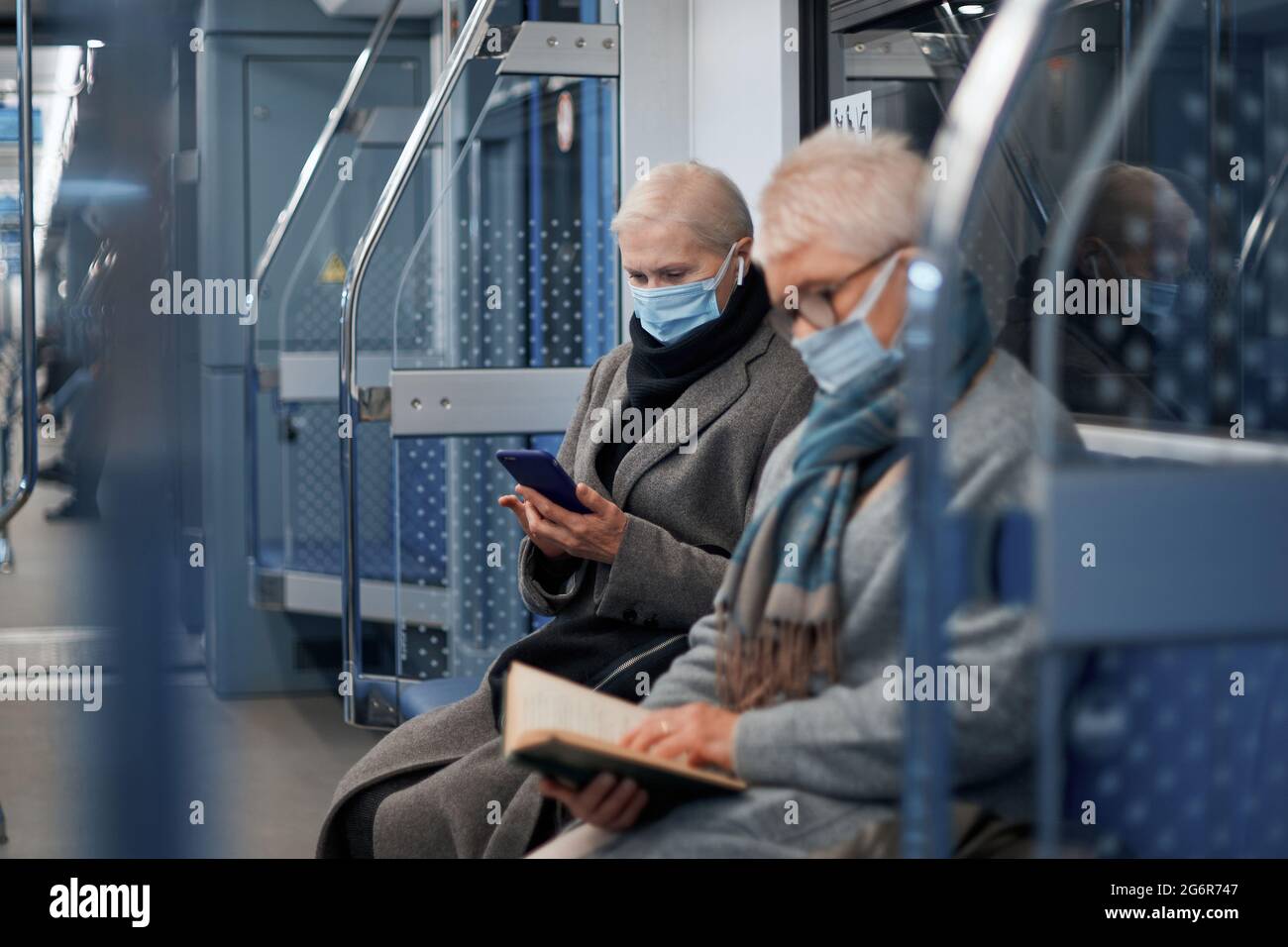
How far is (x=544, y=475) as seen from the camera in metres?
2.29

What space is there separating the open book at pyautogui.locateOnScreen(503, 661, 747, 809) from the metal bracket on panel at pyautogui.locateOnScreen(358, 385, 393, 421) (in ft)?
5.40

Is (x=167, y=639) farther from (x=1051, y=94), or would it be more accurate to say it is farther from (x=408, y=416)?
(x=408, y=416)

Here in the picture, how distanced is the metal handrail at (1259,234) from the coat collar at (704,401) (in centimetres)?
75

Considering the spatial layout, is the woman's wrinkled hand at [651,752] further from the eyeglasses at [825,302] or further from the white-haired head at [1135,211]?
the white-haired head at [1135,211]

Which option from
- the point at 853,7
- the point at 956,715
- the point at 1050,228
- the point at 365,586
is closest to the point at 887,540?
the point at 956,715

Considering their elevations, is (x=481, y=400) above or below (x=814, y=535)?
above

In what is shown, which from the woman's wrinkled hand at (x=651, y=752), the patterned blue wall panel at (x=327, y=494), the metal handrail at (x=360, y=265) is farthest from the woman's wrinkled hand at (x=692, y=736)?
the patterned blue wall panel at (x=327, y=494)

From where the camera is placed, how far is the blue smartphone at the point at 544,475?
2264mm

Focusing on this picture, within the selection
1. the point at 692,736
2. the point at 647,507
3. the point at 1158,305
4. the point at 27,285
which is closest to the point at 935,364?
the point at 692,736

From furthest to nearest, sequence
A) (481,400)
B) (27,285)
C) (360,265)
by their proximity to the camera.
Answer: (481,400) → (360,265) → (27,285)

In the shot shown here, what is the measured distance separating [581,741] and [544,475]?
2.77 feet
